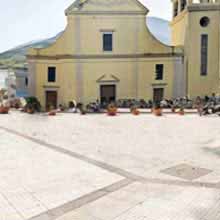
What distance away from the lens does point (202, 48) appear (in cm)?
2772

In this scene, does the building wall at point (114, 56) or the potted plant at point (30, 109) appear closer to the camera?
the potted plant at point (30, 109)

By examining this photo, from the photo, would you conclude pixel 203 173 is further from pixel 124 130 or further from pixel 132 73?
pixel 132 73

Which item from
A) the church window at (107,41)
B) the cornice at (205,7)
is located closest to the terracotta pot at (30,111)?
the church window at (107,41)

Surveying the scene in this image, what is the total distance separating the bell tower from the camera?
27.3 meters

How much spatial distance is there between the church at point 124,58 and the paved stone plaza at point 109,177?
55.0 feet

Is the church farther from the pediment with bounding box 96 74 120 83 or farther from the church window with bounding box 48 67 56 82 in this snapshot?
the church window with bounding box 48 67 56 82

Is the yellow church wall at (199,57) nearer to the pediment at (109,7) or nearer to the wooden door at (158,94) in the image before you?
the wooden door at (158,94)

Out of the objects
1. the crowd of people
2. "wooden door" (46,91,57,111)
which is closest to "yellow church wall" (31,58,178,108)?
the crowd of people

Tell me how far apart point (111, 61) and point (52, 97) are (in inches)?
248

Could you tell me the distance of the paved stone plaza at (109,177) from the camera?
4.77 metres

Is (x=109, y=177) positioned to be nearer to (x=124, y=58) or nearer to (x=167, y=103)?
(x=167, y=103)

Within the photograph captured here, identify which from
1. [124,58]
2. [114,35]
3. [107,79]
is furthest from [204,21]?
[107,79]

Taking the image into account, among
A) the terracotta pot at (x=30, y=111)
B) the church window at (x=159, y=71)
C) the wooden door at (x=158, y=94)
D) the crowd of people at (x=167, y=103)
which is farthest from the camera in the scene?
the wooden door at (x=158, y=94)

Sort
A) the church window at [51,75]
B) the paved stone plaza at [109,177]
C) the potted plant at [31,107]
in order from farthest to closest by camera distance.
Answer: the church window at [51,75] → the potted plant at [31,107] → the paved stone plaza at [109,177]
